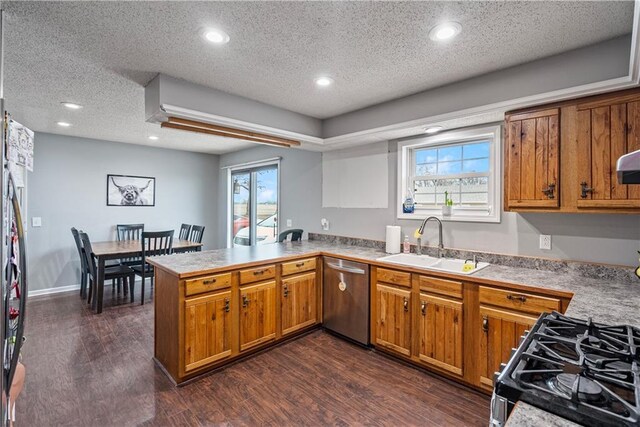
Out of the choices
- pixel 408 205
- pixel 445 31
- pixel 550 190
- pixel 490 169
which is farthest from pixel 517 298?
pixel 445 31

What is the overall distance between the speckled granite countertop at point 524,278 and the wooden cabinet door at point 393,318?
26 centimetres

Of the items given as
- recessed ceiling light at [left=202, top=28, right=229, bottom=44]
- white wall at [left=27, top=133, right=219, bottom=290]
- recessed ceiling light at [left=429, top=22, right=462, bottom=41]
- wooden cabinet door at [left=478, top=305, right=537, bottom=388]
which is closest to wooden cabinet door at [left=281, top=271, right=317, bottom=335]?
wooden cabinet door at [left=478, top=305, right=537, bottom=388]

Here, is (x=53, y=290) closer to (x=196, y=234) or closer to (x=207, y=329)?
(x=196, y=234)

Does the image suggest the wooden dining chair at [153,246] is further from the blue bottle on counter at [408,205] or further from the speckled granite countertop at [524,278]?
the blue bottle on counter at [408,205]

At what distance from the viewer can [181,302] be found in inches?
91.4

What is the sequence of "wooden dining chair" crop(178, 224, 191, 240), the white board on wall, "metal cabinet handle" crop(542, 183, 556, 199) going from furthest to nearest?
"wooden dining chair" crop(178, 224, 191, 240)
the white board on wall
"metal cabinet handle" crop(542, 183, 556, 199)

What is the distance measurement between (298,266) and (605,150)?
100 inches

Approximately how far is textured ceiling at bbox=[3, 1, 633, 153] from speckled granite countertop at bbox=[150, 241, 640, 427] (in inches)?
61.0

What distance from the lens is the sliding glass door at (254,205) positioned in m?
5.40

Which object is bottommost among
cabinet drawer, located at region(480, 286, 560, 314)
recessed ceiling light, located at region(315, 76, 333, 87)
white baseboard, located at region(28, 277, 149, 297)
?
white baseboard, located at region(28, 277, 149, 297)

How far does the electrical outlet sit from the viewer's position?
2451 millimetres

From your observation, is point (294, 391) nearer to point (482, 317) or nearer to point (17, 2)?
point (482, 317)

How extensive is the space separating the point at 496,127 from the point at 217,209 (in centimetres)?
548

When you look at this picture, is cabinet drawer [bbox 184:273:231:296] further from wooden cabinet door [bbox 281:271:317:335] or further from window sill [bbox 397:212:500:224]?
window sill [bbox 397:212:500:224]
